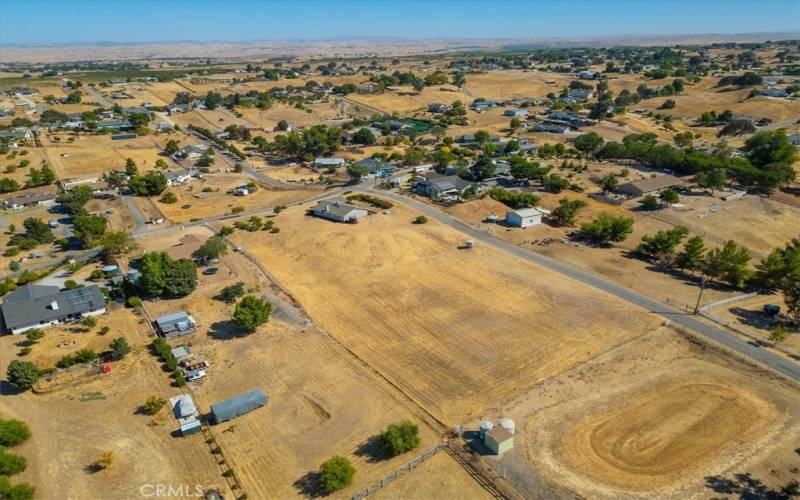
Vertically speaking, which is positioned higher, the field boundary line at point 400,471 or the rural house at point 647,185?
the rural house at point 647,185

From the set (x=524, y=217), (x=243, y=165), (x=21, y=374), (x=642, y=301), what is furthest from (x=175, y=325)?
(x=243, y=165)

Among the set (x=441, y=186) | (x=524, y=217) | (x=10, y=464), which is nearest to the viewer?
(x=10, y=464)

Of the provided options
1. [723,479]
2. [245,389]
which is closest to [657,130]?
[723,479]

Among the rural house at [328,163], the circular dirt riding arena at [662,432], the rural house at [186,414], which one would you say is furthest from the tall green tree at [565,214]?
the rural house at [186,414]

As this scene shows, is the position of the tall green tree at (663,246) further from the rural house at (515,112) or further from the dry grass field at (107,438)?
the rural house at (515,112)

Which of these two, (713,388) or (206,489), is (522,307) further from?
(206,489)

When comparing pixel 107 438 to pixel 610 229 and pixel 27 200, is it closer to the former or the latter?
pixel 610 229
